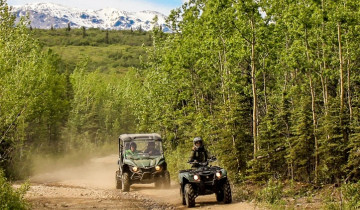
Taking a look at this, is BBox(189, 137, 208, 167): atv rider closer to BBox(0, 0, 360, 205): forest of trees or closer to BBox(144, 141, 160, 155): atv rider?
BBox(0, 0, 360, 205): forest of trees

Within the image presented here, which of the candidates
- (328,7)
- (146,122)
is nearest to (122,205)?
(328,7)

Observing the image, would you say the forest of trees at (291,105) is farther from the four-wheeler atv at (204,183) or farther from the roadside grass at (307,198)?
the four-wheeler atv at (204,183)

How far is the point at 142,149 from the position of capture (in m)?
23.1

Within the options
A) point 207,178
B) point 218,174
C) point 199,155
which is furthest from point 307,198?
point 199,155

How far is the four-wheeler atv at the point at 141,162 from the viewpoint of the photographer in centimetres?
2192

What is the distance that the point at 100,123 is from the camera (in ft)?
274

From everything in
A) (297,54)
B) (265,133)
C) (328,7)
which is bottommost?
(265,133)

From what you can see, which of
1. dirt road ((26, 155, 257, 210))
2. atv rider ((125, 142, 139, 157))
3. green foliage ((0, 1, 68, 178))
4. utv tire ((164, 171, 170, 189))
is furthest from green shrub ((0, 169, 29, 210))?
green foliage ((0, 1, 68, 178))

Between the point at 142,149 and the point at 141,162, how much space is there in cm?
99

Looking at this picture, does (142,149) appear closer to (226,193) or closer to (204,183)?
(204,183)

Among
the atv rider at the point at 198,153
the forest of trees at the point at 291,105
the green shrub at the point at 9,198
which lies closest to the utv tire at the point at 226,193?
the atv rider at the point at 198,153

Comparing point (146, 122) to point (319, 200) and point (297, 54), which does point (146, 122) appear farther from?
point (319, 200)

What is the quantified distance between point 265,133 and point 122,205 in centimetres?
711

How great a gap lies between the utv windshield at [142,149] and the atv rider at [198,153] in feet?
21.0
